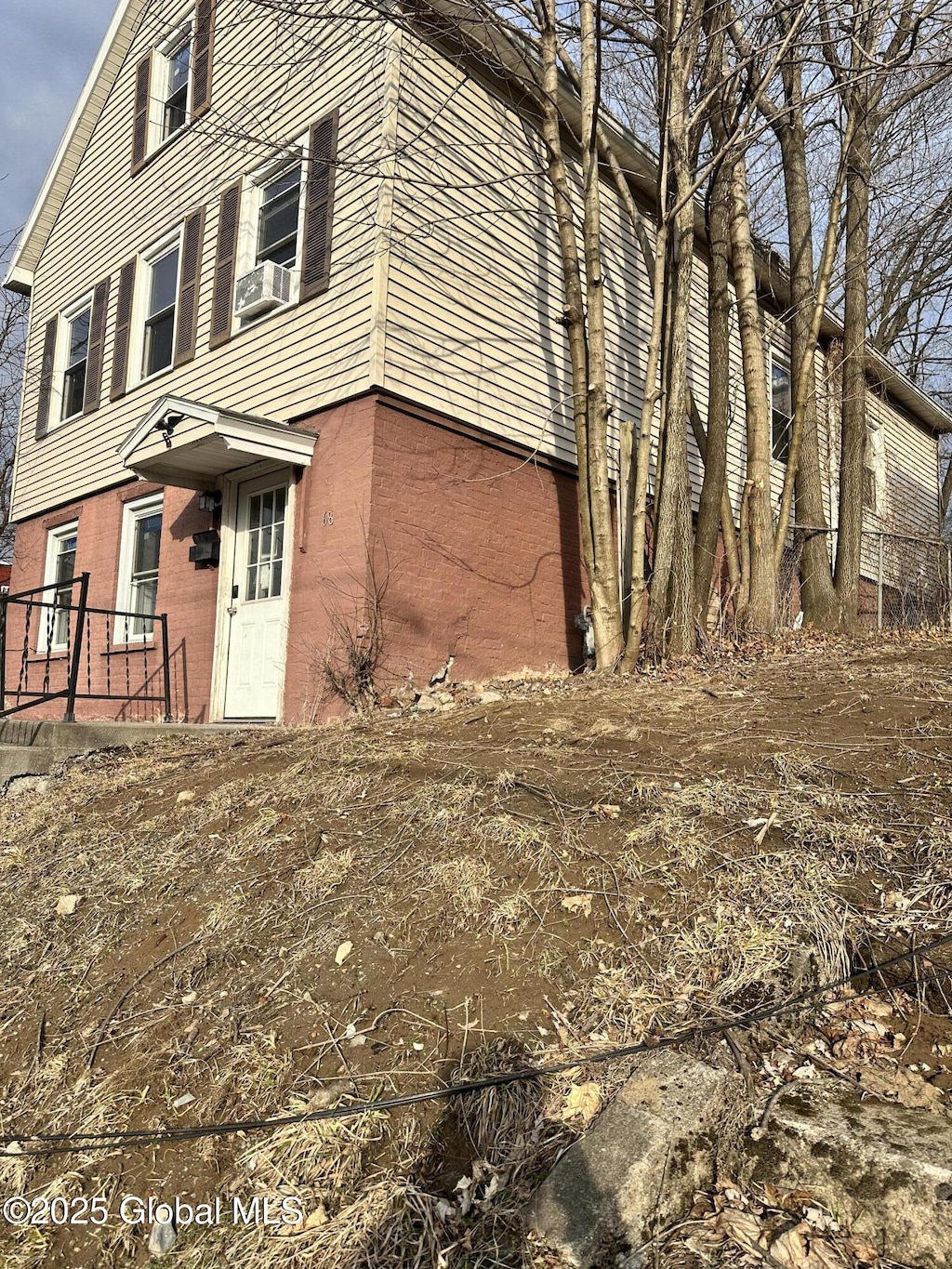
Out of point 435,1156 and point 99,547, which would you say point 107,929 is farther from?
point 99,547

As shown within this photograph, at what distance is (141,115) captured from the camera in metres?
11.2

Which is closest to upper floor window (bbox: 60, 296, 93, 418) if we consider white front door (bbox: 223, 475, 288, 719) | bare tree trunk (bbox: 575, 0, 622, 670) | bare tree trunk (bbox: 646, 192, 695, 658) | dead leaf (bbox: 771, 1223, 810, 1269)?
white front door (bbox: 223, 475, 288, 719)

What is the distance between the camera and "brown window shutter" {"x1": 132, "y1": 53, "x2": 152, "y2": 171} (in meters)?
11.1

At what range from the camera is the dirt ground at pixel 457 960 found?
2195mm

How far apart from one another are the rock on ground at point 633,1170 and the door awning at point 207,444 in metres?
6.39

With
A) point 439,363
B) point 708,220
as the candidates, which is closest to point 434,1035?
point 439,363

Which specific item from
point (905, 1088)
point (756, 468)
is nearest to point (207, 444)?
point (756, 468)

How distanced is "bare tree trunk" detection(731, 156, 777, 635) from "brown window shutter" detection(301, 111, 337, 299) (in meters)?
3.90

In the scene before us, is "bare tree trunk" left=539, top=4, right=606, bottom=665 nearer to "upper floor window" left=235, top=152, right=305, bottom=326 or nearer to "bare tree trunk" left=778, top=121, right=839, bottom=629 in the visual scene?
"upper floor window" left=235, top=152, right=305, bottom=326

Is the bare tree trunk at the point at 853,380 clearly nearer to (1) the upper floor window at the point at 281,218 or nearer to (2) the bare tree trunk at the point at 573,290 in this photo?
(2) the bare tree trunk at the point at 573,290

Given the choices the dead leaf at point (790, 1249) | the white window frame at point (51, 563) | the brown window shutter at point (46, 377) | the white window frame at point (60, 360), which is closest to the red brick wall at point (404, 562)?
the white window frame at point (51, 563)

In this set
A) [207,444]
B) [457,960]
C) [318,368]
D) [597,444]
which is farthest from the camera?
[318,368]

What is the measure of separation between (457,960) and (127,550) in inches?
348

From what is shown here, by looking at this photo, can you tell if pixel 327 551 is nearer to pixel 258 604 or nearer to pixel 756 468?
pixel 258 604
